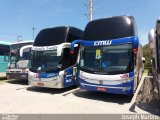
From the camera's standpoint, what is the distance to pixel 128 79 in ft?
27.3

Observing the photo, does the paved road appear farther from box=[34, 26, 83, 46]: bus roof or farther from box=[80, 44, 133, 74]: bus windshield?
box=[34, 26, 83, 46]: bus roof

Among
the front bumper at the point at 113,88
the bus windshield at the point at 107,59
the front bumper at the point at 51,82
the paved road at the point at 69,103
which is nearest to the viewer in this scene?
the paved road at the point at 69,103

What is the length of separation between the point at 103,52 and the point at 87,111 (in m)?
2.83

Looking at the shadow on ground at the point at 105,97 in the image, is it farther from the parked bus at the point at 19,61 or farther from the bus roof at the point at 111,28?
the parked bus at the point at 19,61

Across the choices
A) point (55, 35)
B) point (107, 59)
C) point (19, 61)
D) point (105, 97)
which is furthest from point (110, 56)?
point (19, 61)

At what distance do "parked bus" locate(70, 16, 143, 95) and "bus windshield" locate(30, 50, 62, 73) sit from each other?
143cm

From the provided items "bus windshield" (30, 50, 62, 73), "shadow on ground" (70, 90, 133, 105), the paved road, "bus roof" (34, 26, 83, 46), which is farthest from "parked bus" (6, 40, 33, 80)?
"shadow on ground" (70, 90, 133, 105)

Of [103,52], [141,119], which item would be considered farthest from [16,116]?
[103,52]

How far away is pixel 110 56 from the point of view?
29.3 feet

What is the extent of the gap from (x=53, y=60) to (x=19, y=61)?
13.6 feet

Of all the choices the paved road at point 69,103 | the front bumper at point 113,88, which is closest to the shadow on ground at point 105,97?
the paved road at point 69,103

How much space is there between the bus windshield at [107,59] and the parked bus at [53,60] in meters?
1.28

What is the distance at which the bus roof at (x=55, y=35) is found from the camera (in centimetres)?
1091

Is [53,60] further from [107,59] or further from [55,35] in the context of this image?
[107,59]
